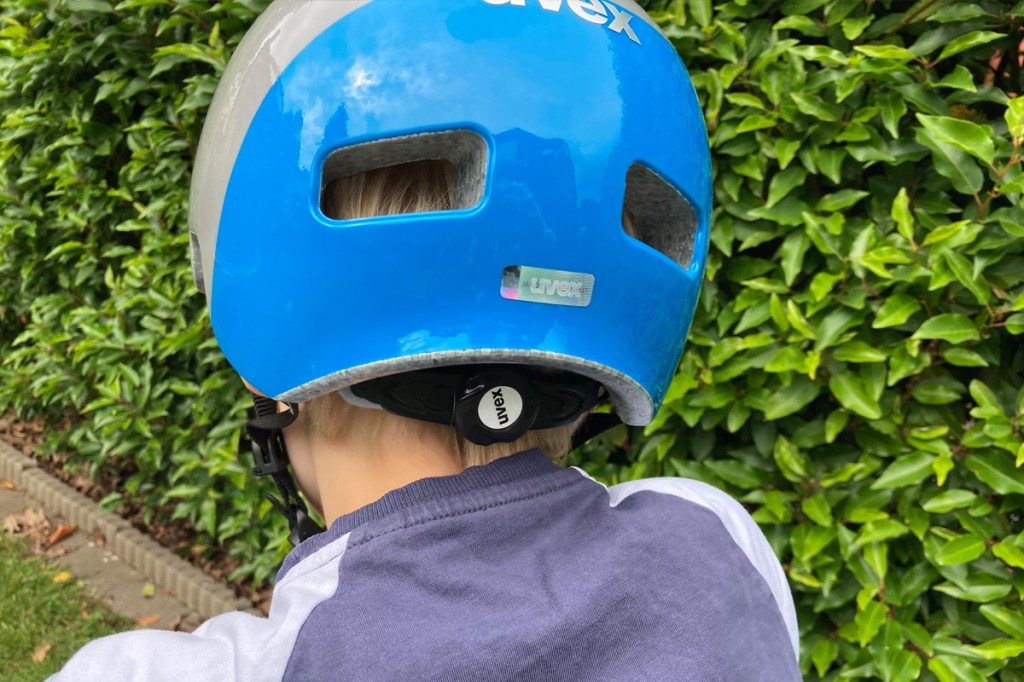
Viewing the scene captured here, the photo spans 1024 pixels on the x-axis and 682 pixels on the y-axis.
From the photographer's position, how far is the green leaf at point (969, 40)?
1.80 meters

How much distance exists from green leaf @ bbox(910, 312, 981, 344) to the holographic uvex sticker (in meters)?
0.98

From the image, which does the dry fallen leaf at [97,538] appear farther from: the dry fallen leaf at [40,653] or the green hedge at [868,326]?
the green hedge at [868,326]

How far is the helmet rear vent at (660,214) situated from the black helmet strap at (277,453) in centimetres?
75

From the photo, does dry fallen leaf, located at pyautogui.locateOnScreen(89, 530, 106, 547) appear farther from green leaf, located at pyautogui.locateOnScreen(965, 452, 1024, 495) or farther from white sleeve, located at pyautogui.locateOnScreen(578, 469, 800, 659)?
green leaf, located at pyautogui.locateOnScreen(965, 452, 1024, 495)

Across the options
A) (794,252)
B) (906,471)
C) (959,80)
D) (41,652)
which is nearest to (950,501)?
(906,471)

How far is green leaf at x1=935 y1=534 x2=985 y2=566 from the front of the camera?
188 centimetres

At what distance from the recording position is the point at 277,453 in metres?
1.62

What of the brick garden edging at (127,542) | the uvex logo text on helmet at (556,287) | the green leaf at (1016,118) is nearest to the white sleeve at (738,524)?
the uvex logo text on helmet at (556,287)

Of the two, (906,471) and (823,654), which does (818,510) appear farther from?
(823,654)

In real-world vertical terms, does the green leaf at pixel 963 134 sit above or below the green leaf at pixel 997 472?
above

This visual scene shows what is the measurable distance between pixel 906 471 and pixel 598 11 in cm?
133

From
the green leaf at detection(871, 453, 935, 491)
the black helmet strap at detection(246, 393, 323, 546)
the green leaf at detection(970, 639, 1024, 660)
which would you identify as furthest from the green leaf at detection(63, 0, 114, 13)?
the green leaf at detection(970, 639, 1024, 660)

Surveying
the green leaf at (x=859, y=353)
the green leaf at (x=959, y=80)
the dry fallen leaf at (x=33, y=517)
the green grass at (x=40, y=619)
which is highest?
the green leaf at (x=959, y=80)

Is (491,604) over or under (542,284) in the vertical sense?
under
